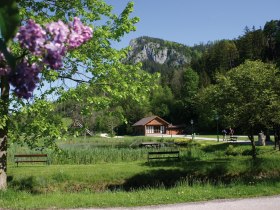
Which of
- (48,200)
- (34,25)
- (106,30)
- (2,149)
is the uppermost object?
(106,30)

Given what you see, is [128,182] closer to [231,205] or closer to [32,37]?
[231,205]

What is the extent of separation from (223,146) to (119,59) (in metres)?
23.4

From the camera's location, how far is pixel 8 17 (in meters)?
1.50

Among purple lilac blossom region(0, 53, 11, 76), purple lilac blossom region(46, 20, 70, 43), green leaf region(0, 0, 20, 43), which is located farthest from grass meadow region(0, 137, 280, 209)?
green leaf region(0, 0, 20, 43)

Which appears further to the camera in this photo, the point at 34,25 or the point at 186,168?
the point at 186,168

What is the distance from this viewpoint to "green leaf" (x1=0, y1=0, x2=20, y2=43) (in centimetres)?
148

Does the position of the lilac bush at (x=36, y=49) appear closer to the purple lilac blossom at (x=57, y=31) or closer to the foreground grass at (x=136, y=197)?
the purple lilac blossom at (x=57, y=31)

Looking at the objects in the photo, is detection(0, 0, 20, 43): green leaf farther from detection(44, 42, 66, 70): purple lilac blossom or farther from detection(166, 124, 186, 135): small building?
detection(166, 124, 186, 135): small building

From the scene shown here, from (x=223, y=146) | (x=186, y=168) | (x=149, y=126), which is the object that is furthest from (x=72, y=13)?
(x=149, y=126)

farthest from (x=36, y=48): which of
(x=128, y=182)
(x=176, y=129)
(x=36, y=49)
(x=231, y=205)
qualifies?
(x=176, y=129)

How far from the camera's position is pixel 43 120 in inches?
565

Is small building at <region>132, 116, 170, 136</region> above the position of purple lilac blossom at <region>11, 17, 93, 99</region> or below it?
above

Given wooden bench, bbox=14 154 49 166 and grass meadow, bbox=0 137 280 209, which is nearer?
grass meadow, bbox=0 137 280 209

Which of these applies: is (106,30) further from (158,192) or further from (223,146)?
(223,146)
